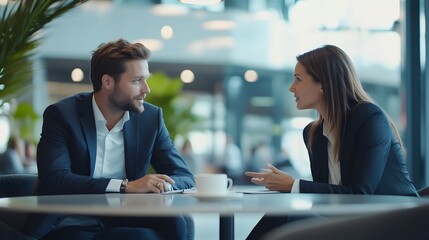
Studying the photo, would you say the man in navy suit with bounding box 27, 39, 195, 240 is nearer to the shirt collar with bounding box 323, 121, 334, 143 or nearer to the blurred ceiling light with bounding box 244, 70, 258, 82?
the shirt collar with bounding box 323, 121, 334, 143

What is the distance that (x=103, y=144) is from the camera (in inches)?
110

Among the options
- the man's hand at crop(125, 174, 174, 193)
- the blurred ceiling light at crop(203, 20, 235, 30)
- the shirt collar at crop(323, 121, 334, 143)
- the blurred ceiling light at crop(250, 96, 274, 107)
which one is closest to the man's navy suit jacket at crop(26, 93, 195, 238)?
the man's hand at crop(125, 174, 174, 193)

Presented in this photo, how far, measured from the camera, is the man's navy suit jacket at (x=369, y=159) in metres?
2.40

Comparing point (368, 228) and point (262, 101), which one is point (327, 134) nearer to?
point (368, 228)

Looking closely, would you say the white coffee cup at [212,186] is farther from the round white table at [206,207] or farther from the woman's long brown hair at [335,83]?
the woman's long brown hair at [335,83]

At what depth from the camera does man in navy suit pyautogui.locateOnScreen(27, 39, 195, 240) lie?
8.22ft

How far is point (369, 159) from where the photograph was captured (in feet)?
7.91

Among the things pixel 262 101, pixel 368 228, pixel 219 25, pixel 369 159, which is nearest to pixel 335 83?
pixel 369 159

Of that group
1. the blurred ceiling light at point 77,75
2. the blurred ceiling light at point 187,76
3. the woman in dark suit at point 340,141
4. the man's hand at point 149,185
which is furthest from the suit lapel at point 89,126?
the blurred ceiling light at point 187,76

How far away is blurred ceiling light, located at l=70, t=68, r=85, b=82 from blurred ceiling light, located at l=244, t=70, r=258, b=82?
2916mm

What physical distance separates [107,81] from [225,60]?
36.2 ft

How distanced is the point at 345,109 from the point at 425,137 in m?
2.40

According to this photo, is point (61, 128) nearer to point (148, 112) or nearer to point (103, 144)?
point (103, 144)

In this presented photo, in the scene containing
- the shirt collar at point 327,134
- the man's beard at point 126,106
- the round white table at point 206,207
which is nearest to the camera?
the round white table at point 206,207
